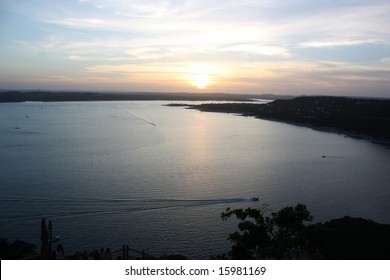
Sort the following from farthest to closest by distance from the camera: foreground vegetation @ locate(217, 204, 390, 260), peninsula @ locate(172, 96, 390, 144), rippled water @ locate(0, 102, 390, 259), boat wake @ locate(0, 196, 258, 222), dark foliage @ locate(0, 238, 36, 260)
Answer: peninsula @ locate(172, 96, 390, 144) → boat wake @ locate(0, 196, 258, 222) → rippled water @ locate(0, 102, 390, 259) → dark foliage @ locate(0, 238, 36, 260) → foreground vegetation @ locate(217, 204, 390, 260)

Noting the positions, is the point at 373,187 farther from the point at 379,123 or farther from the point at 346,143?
the point at 379,123

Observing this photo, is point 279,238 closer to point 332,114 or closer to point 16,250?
point 16,250

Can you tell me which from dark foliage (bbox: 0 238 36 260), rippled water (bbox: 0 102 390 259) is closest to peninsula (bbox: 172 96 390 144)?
rippled water (bbox: 0 102 390 259)

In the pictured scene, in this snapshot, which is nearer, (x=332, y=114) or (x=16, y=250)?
(x=16, y=250)

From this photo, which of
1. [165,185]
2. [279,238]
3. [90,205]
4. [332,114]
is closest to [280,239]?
[279,238]

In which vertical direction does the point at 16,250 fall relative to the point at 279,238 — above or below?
below

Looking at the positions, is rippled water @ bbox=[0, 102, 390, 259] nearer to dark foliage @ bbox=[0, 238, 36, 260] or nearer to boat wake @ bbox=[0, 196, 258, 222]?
boat wake @ bbox=[0, 196, 258, 222]

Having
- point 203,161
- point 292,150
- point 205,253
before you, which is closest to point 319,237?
point 205,253

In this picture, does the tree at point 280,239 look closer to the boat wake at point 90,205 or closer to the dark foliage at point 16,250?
the dark foliage at point 16,250
